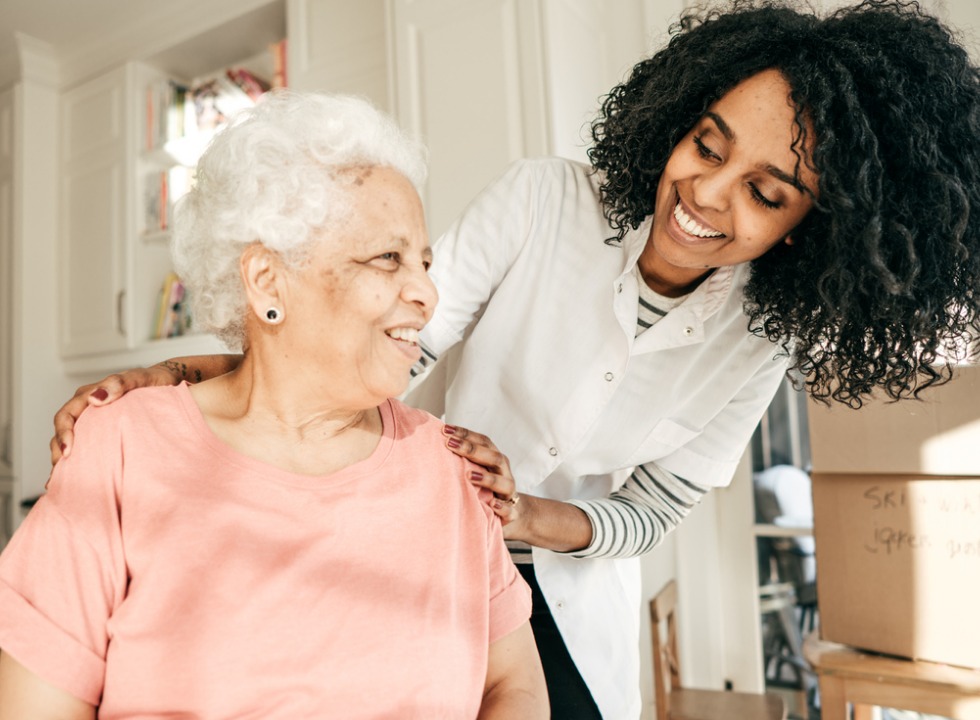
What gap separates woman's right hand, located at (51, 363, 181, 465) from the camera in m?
0.82

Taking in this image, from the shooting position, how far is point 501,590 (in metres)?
1.00

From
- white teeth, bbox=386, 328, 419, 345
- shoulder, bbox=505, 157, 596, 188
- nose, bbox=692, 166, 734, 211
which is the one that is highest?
shoulder, bbox=505, 157, 596, 188

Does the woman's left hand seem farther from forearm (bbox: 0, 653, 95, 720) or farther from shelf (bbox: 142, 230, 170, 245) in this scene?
shelf (bbox: 142, 230, 170, 245)

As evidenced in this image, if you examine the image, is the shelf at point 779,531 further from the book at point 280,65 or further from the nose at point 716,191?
the book at point 280,65

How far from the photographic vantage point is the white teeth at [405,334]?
0.93 m

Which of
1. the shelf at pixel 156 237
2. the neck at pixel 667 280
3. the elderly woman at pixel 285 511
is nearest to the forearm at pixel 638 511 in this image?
the elderly woman at pixel 285 511

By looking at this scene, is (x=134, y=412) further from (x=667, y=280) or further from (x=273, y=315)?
(x=667, y=280)

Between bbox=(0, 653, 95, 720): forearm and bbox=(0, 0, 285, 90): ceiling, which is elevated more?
bbox=(0, 0, 285, 90): ceiling

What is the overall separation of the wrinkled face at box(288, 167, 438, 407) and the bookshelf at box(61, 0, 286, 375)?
265cm

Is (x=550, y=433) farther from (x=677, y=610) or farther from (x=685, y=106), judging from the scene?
(x=677, y=610)

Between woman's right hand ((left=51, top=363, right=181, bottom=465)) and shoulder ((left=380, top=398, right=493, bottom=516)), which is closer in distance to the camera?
woman's right hand ((left=51, top=363, right=181, bottom=465))

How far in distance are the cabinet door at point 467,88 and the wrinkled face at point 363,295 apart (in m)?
1.41

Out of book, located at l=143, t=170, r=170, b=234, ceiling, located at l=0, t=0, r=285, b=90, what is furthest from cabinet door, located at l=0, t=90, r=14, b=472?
book, located at l=143, t=170, r=170, b=234

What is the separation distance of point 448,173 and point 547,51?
1.58ft
